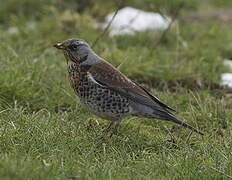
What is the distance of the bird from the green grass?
0.19 m

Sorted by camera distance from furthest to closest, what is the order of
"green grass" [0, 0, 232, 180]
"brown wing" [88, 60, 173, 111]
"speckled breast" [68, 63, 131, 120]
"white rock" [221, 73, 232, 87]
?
"white rock" [221, 73, 232, 87] → "brown wing" [88, 60, 173, 111] → "speckled breast" [68, 63, 131, 120] → "green grass" [0, 0, 232, 180]

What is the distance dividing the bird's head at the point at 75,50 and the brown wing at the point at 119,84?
0.49 ft

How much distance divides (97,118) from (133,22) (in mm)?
3559

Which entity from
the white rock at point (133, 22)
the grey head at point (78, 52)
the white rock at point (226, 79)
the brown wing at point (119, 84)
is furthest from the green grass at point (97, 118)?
the grey head at point (78, 52)

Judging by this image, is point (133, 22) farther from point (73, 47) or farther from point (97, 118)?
point (73, 47)

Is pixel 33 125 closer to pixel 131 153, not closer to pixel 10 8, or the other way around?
pixel 131 153

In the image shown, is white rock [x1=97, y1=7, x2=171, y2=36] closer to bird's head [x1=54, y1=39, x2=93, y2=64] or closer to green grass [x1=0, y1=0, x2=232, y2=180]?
green grass [x1=0, y1=0, x2=232, y2=180]

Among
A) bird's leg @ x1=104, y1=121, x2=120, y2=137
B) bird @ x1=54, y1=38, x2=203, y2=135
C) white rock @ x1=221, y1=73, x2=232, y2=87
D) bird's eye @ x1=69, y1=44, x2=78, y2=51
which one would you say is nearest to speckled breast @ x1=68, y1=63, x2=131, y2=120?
bird @ x1=54, y1=38, x2=203, y2=135

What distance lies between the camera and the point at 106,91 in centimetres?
558

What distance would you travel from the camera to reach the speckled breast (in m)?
5.50

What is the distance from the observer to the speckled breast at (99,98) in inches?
217

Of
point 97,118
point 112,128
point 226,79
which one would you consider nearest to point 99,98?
point 112,128

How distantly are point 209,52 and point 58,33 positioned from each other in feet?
6.86

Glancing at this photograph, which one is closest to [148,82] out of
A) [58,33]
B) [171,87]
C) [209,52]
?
[171,87]
